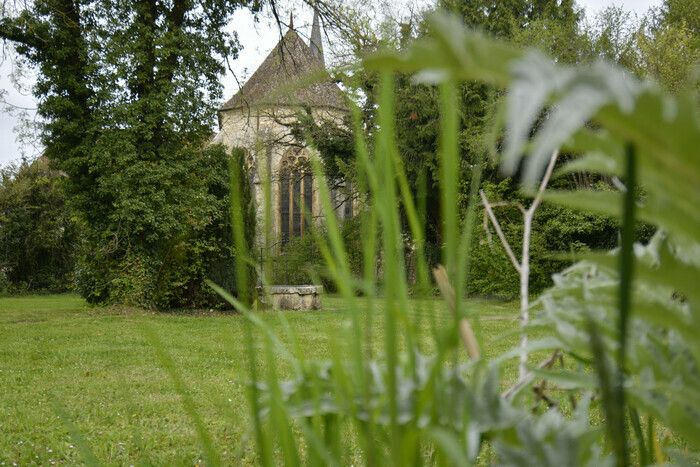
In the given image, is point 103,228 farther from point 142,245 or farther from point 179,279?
point 179,279

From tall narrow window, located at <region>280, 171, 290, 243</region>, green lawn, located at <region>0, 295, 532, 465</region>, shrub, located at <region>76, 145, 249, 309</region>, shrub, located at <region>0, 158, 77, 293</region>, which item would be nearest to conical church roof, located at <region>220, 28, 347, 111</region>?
green lawn, located at <region>0, 295, 532, 465</region>

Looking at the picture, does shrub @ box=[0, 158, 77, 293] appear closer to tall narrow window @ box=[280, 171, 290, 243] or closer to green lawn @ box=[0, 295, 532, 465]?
tall narrow window @ box=[280, 171, 290, 243]

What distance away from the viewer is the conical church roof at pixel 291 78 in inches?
154

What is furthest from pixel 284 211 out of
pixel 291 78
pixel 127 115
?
pixel 291 78

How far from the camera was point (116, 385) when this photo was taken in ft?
19.3

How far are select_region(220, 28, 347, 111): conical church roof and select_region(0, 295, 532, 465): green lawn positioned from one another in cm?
117

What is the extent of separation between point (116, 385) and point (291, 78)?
137 inches

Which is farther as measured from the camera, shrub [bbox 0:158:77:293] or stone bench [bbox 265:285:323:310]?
shrub [bbox 0:158:77:293]

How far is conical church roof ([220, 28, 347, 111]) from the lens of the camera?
391 cm

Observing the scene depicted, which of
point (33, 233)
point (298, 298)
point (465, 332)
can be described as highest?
point (33, 233)

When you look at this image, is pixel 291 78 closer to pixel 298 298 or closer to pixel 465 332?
pixel 465 332

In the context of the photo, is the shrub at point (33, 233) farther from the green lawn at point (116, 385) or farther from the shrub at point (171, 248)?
the green lawn at point (116, 385)

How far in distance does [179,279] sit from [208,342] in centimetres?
550

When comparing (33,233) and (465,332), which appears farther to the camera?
(33,233)
